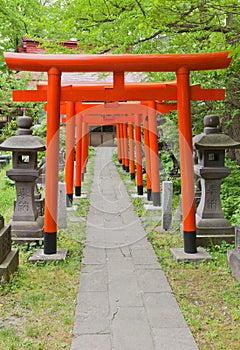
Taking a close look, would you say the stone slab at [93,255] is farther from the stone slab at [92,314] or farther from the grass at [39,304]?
the stone slab at [92,314]

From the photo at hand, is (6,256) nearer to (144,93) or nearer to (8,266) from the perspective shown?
(8,266)

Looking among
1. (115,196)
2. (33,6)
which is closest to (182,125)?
(115,196)

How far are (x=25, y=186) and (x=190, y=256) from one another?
2.81 m

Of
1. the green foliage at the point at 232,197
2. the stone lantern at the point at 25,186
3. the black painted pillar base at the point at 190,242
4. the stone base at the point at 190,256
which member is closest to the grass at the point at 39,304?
the stone lantern at the point at 25,186

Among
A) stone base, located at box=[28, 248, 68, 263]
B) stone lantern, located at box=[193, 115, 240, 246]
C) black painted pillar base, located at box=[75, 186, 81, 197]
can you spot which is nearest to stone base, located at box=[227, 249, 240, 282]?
stone lantern, located at box=[193, 115, 240, 246]

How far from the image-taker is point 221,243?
5.61 metres

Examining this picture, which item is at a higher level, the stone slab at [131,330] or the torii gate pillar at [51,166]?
the torii gate pillar at [51,166]

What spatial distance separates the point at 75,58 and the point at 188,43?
8.69ft

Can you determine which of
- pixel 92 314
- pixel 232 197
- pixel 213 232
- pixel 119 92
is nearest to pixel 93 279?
pixel 92 314

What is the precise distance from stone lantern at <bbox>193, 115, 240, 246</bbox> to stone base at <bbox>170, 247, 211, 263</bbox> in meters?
0.41

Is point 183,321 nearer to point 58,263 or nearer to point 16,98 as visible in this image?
point 58,263

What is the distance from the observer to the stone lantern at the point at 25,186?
18.9 ft

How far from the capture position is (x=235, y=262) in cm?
443

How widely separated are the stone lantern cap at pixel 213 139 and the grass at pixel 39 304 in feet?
8.24
